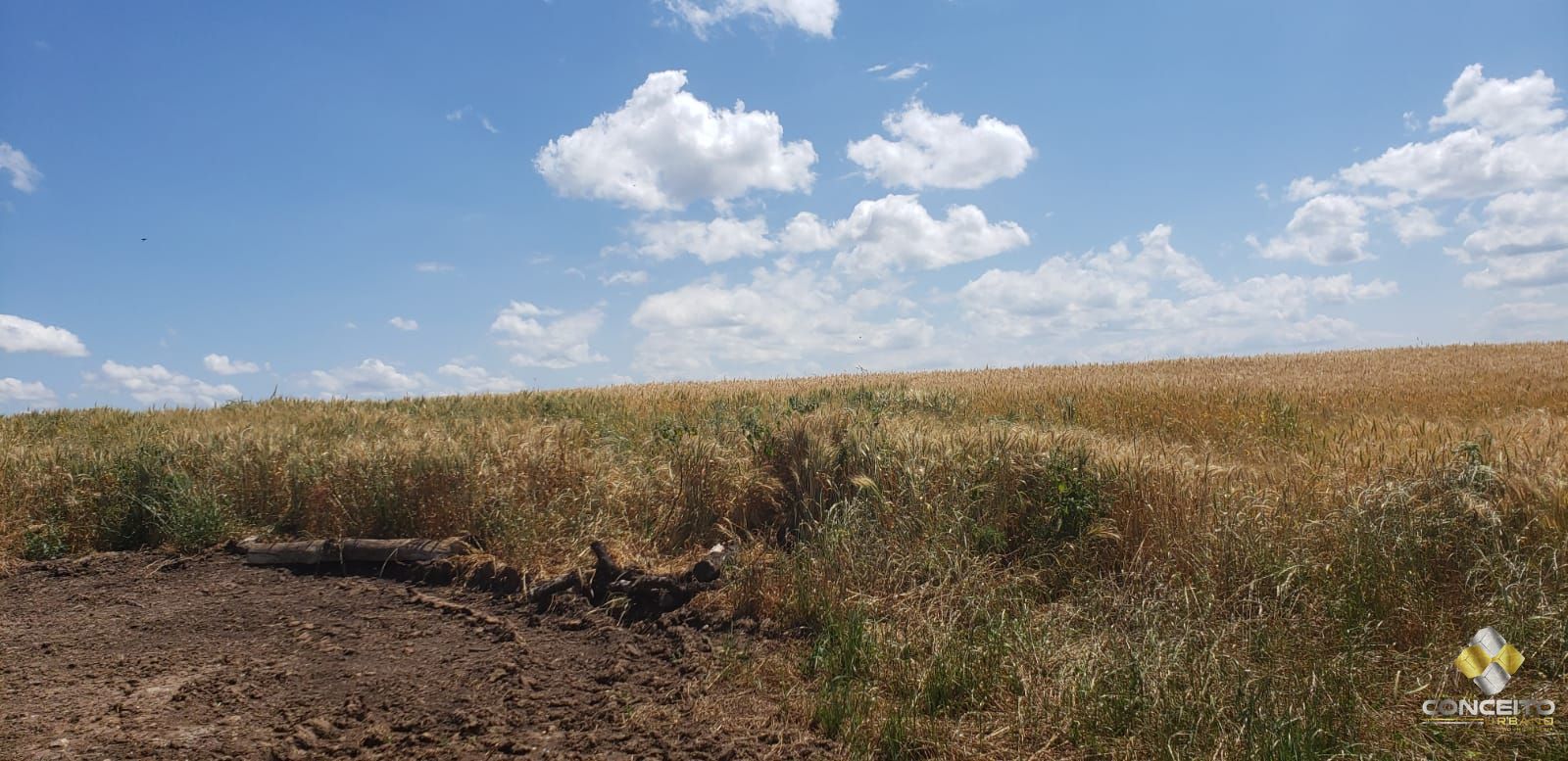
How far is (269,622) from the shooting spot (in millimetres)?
5336

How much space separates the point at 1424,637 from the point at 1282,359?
1225 inches

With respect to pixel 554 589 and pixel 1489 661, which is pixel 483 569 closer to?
pixel 554 589

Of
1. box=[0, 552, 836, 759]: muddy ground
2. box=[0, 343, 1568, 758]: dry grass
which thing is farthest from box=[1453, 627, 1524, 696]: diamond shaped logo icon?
box=[0, 552, 836, 759]: muddy ground

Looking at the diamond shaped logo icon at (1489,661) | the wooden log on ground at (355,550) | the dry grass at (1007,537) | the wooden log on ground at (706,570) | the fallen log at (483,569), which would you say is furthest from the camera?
the wooden log on ground at (355,550)

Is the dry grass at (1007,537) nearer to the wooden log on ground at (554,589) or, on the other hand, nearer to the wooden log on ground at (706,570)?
the wooden log on ground at (706,570)

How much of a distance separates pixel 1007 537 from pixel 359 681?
4.26 meters

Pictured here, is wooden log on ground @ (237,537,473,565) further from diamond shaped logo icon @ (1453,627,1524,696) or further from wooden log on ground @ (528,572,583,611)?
diamond shaped logo icon @ (1453,627,1524,696)

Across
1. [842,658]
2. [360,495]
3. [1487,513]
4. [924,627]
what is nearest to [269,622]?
[360,495]

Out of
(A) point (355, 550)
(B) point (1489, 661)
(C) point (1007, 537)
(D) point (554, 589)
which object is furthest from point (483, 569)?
(B) point (1489, 661)

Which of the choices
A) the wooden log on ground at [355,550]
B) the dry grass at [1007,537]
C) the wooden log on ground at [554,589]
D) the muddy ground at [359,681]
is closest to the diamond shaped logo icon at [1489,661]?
the dry grass at [1007,537]

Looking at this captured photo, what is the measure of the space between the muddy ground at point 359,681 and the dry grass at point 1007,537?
48 centimetres

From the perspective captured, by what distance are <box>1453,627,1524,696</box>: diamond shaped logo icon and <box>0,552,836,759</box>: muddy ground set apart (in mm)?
3243

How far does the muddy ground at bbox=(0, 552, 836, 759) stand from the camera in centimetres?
364

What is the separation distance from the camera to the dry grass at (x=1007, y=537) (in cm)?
362
